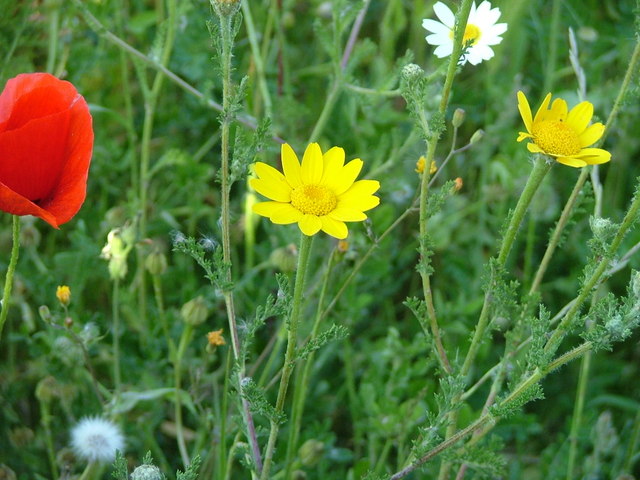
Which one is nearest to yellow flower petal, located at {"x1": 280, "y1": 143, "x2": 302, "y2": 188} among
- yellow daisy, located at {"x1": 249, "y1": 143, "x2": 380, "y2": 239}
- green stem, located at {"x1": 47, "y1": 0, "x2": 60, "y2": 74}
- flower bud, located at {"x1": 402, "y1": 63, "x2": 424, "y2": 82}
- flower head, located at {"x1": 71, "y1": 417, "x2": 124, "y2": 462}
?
yellow daisy, located at {"x1": 249, "y1": 143, "x2": 380, "y2": 239}

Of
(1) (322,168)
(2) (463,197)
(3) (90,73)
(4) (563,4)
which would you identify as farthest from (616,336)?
(4) (563,4)

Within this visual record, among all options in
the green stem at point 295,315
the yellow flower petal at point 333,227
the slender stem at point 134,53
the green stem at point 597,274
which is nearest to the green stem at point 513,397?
the green stem at point 597,274

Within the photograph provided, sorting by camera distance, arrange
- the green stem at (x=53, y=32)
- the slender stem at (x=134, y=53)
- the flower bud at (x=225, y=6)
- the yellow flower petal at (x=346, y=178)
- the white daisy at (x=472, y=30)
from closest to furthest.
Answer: the flower bud at (x=225, y=6) → the yellow flower petal at (x=346, y=178) → the white daisy at (x=472, y=30) → the slender stem at (x=134, y=53) → the green stem at (x=53, y=32)

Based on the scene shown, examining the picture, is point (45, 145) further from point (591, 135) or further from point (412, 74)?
point (591, 135)

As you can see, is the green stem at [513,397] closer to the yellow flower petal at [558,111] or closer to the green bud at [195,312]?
the yellow flower petal at [558,111]

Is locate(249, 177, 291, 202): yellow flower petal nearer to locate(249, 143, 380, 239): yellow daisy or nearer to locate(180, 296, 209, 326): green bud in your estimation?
locate(249, 143, 380, 239): yellow daisy

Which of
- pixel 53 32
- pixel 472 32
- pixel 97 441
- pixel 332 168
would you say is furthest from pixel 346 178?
pixel 53 32
